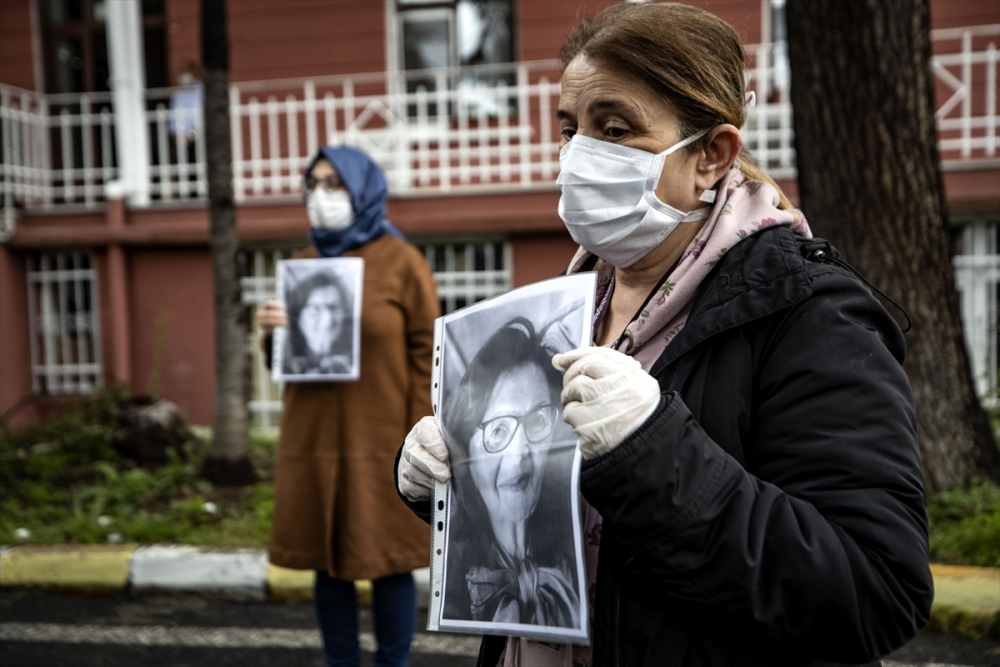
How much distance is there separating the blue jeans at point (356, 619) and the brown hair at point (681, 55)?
7.52 ft

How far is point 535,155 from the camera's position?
911 cm

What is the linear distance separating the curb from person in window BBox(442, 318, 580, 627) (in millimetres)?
3139

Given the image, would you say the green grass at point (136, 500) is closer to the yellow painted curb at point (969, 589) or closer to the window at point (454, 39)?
the yellow painted curb at point (969, 589)

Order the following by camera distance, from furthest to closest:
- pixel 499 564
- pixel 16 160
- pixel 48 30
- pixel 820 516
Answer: pixel 48 30, pixel 16 160, pixel 499 564, pixel 820 516

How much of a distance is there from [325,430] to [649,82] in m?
2.25

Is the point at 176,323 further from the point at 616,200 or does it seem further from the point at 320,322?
the point at 616,200

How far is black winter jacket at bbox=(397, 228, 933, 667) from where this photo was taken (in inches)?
43.5

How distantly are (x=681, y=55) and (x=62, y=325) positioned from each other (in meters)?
8.64

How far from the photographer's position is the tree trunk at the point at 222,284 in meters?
5.77

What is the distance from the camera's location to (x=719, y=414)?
1.22m

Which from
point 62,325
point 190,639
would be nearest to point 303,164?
point 62,325

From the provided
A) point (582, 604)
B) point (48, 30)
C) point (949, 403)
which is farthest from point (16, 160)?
point (582, 604)

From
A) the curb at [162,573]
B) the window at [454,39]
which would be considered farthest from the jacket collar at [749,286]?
the window at [454,39]

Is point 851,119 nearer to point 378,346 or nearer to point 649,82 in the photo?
point 378,346
